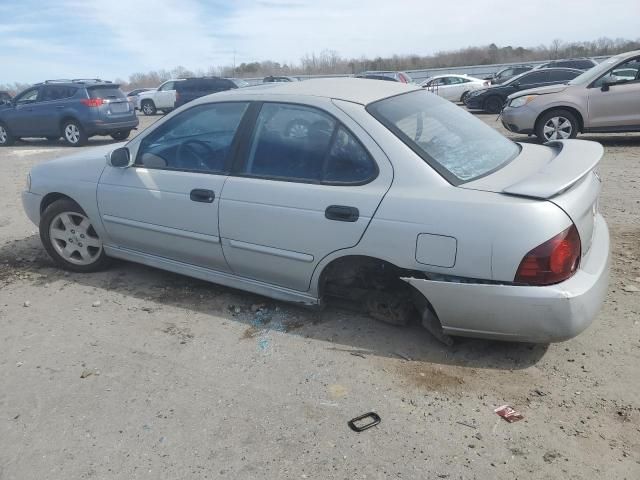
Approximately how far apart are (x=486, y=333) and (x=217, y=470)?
Answer: 62.2 inches

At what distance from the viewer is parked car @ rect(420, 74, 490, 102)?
23.5m

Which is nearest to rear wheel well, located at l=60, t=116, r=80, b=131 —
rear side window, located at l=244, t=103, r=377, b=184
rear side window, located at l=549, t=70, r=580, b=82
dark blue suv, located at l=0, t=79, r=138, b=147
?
dark blue suv, located at l=0, t=79, r=138, b=147

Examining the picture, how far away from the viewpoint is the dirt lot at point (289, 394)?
2.42 metres

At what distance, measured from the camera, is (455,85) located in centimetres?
2373

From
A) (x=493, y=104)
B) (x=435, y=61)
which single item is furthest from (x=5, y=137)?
(x=435, y=61)

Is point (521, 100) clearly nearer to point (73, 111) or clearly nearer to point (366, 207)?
point (366, 207)

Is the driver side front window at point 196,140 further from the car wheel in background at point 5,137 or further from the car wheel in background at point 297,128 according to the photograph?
the car wheel in background at point 5,137

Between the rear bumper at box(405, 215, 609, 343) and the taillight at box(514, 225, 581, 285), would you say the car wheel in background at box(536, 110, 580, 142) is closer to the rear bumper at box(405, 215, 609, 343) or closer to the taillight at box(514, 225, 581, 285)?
the rear bumper at box(405, 215, 609, 343)

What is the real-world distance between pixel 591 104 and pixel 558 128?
2.14 feet

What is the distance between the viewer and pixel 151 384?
3.05 metres

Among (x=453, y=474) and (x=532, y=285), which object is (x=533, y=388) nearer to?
(x=532, y=285)

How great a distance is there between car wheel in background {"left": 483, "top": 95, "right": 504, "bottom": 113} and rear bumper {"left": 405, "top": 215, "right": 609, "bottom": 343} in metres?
16.7

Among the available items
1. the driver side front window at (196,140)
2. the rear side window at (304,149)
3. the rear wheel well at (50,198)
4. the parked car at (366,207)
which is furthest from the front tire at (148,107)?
the rear side window at (304,149)

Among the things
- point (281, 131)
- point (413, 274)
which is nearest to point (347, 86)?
point (281, 131)
